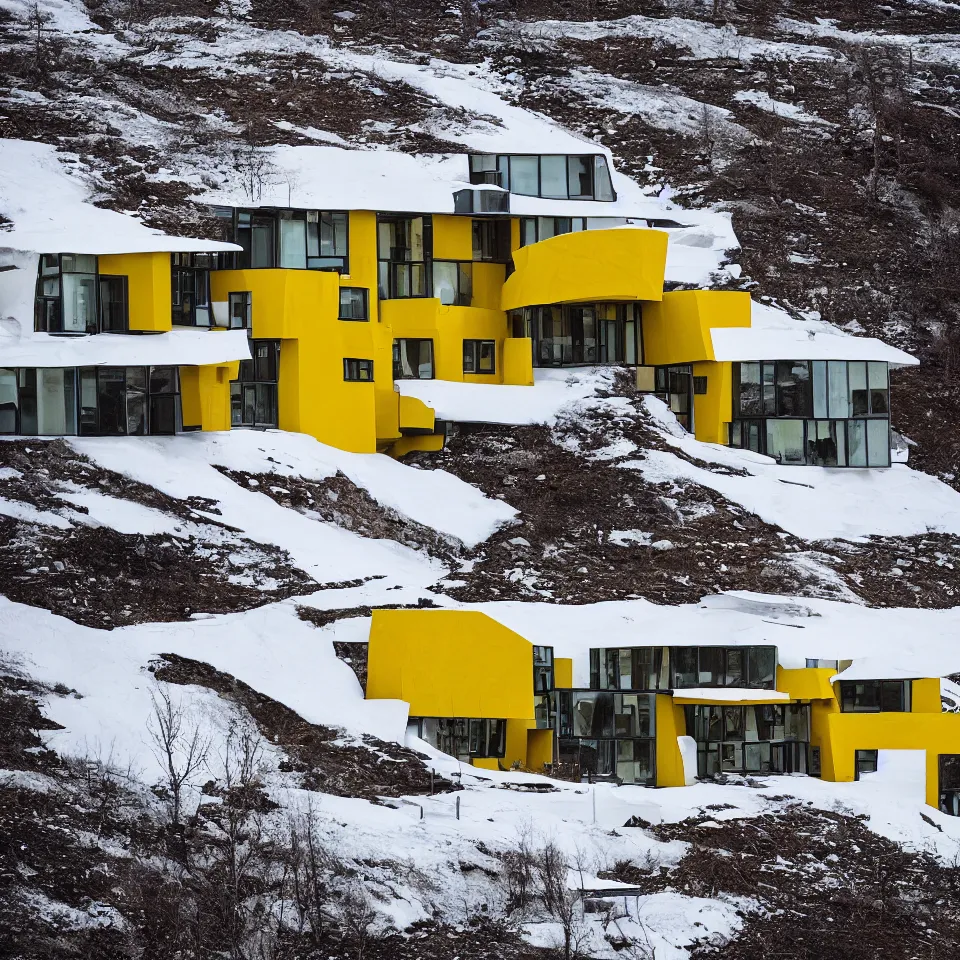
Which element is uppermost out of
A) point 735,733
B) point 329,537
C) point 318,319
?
point 318,319

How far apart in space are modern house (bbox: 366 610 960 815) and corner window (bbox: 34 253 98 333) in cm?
1729

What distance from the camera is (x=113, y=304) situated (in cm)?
5881

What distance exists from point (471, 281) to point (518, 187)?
4.20m

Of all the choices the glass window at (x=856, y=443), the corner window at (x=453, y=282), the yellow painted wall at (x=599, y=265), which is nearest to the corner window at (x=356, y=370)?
the corner window at (x=453, y=282)

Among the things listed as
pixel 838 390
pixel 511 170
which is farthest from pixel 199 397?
pixel 838 390

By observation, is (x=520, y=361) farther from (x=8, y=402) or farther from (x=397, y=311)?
(x=8, y=402)

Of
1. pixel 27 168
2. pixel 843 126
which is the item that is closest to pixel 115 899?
pixel 27 168

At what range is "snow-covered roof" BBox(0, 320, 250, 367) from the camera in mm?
56344

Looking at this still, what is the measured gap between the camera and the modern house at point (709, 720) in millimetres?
49875

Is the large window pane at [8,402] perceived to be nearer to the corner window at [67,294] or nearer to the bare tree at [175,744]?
the corner window at [67,294]

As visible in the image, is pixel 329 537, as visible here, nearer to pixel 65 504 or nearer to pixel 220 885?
pixel 65 504

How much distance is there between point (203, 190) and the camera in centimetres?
6700

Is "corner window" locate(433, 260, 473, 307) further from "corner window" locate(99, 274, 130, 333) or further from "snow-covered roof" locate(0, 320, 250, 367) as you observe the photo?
"corner window" locate(99, 274, 130, 333)

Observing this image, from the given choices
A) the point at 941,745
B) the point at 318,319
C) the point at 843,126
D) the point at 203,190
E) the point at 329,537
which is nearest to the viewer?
the point at 941,745
